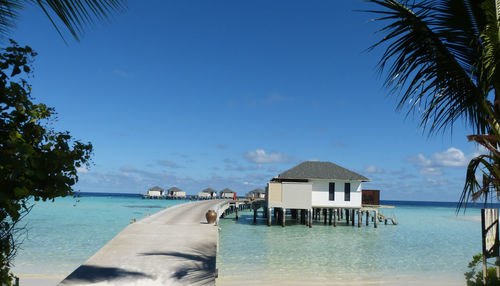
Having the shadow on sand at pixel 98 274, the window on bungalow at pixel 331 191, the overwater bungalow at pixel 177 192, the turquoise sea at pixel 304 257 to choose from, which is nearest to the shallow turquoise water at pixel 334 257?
the turquoise sea at pixel 304 257

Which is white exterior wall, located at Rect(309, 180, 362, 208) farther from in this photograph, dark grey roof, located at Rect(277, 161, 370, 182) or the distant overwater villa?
dark grey roof, located at Rect(277, 161, 370, 182)

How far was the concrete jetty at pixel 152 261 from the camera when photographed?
9188 millimetres

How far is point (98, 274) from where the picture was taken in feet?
31.2

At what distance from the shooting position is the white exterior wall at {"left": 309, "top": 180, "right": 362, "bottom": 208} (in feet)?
114

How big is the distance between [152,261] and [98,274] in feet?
5.21

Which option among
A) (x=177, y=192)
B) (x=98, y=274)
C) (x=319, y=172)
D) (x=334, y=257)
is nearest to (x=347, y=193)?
(x=319, y=172)

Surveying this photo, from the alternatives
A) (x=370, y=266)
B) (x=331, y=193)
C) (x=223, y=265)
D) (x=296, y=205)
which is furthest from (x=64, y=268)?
(x=331, y=193)

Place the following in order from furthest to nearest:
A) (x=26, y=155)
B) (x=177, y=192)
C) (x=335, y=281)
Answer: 1. (x=177, y=192)
2. (x=335, y=281)
3. (x=26, y=155)

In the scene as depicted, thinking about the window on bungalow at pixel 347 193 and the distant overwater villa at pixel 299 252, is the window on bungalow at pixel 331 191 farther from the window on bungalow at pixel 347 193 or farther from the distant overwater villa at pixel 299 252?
the window on bungalow at pixel 347 193

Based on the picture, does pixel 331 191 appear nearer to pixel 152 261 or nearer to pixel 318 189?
pixel 318 189

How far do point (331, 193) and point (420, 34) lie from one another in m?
31.3

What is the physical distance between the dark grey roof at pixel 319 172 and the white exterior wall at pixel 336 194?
0.63m

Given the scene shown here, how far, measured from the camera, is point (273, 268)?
55.9ft

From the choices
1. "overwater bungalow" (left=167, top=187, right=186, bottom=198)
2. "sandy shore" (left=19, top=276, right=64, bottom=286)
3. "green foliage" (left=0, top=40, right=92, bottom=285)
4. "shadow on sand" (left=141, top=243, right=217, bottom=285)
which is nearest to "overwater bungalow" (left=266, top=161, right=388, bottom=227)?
"shadow on sand" (left=141, top=243, right=217, bottom=285)
